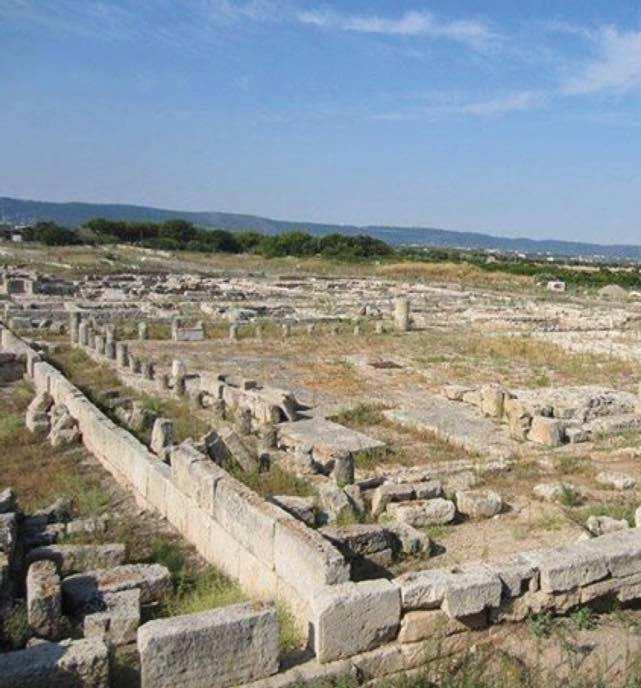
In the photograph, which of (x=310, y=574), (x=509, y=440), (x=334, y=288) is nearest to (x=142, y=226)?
(x=334, y=288)

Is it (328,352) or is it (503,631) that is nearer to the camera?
(503,631)

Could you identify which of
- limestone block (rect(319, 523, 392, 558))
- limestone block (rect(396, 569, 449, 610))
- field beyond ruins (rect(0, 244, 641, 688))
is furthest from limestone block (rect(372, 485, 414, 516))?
limestone block (rect(396, 569, 449, 610))

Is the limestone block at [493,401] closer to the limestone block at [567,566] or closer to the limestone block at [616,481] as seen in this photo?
the limestone block at [616,481]

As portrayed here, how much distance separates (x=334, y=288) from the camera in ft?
154

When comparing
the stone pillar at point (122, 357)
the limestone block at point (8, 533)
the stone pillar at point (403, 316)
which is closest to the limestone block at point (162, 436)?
the limestone block at point (8, 533)

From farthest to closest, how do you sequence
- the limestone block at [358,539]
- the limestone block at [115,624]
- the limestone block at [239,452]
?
the limestone block at [239,452] → the limestone block at [358,539] → the limestone block at [115,624]

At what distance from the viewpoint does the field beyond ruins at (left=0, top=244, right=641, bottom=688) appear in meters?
4.91

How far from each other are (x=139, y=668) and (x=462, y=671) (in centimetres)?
202

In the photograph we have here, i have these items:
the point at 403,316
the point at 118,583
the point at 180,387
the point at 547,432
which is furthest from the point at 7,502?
the point at 403,316

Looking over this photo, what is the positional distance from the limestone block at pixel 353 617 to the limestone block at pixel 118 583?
66.9 inches

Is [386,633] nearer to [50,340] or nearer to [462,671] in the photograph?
[462,671]

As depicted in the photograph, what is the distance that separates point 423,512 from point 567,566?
259 centimetres

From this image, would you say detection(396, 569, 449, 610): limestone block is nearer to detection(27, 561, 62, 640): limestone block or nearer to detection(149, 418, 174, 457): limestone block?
detection(27, 561, 62, 640): limestone block

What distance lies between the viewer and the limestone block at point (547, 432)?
12.6 m
